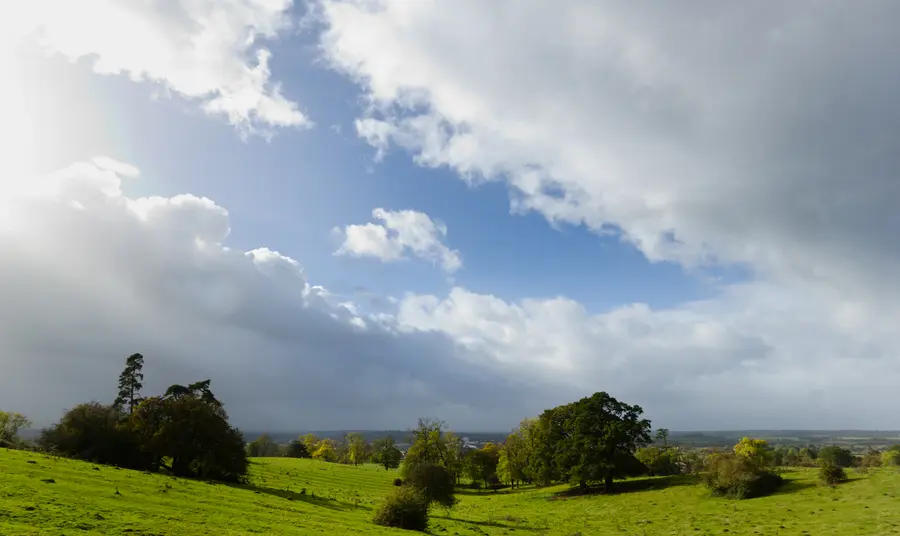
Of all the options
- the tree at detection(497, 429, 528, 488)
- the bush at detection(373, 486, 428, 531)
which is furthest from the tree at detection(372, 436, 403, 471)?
the bush at detection(373, 486, 428, 531)

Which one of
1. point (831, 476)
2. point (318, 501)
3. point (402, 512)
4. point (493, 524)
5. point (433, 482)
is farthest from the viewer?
point (831, 476)

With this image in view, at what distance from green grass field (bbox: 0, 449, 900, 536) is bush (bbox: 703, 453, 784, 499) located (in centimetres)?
259

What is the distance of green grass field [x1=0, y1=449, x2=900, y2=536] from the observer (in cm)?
2816

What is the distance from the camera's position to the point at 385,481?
4087 inches

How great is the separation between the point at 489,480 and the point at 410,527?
295 feet

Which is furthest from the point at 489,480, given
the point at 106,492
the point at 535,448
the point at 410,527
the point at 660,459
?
the point at 106,492

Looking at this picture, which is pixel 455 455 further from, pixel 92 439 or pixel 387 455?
pixel 92 439

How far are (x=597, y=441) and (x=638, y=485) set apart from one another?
10810 millimetres

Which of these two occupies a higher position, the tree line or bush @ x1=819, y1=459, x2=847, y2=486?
the tree line

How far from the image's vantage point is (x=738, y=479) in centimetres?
6850

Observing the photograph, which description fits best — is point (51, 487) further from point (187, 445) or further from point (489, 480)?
point (489, 480)

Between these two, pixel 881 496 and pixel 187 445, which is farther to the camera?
pixel 187 445

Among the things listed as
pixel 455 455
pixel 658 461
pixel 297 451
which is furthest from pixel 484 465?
pixel 297 451

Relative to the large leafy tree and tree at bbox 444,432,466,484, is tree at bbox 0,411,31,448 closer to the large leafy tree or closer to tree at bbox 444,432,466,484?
the large leafy tree
